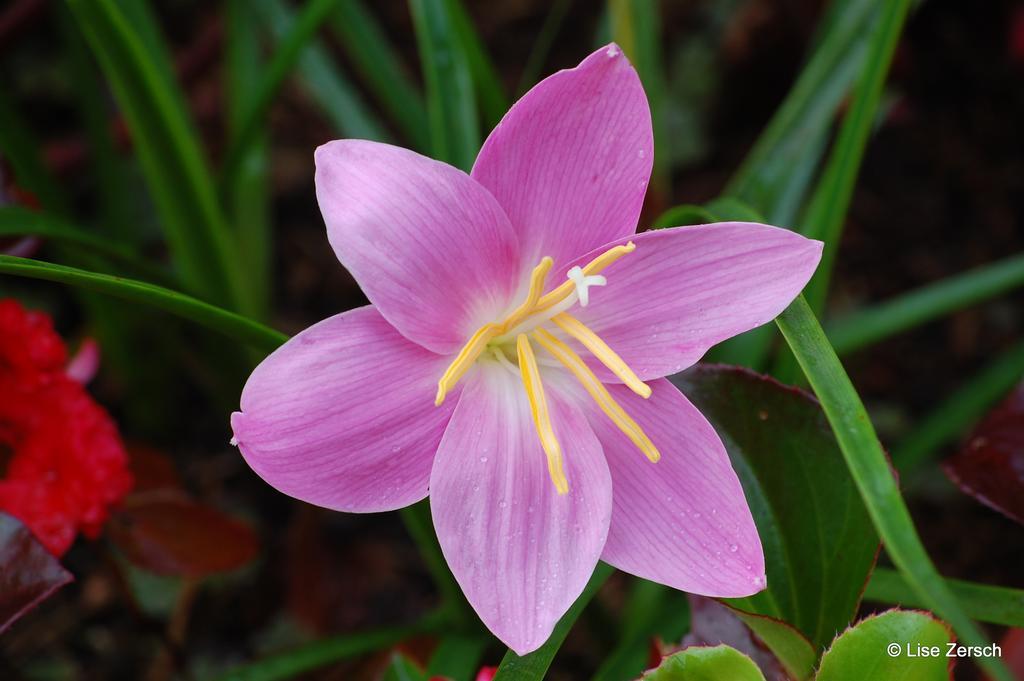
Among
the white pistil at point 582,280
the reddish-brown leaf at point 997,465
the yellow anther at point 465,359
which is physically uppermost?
the white pistil at point 582,280

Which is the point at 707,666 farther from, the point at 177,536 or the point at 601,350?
the point at 177,536

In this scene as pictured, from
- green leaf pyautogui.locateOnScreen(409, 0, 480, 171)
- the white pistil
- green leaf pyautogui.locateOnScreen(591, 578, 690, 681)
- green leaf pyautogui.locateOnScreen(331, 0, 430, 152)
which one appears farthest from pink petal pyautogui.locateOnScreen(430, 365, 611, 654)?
green leaf pyautogui.locateOnScreen(331, 0, 430, 152)

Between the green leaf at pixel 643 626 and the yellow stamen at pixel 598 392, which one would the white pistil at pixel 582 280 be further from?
the green leaf at pixel 643 626

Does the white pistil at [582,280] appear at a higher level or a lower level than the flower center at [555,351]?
higher

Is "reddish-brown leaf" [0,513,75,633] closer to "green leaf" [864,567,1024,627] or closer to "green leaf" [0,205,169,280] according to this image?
"green leaf" [0,205,169,280]

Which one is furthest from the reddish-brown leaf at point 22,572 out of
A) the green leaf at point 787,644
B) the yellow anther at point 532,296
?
the green leaf at point 787,644

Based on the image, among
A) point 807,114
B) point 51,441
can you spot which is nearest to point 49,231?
point 51,441

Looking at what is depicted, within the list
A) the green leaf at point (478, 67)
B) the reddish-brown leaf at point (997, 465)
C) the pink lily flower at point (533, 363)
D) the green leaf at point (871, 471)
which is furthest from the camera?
the green leaf at point (478, 67)

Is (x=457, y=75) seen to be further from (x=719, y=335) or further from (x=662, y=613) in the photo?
(x=662, y=613)
